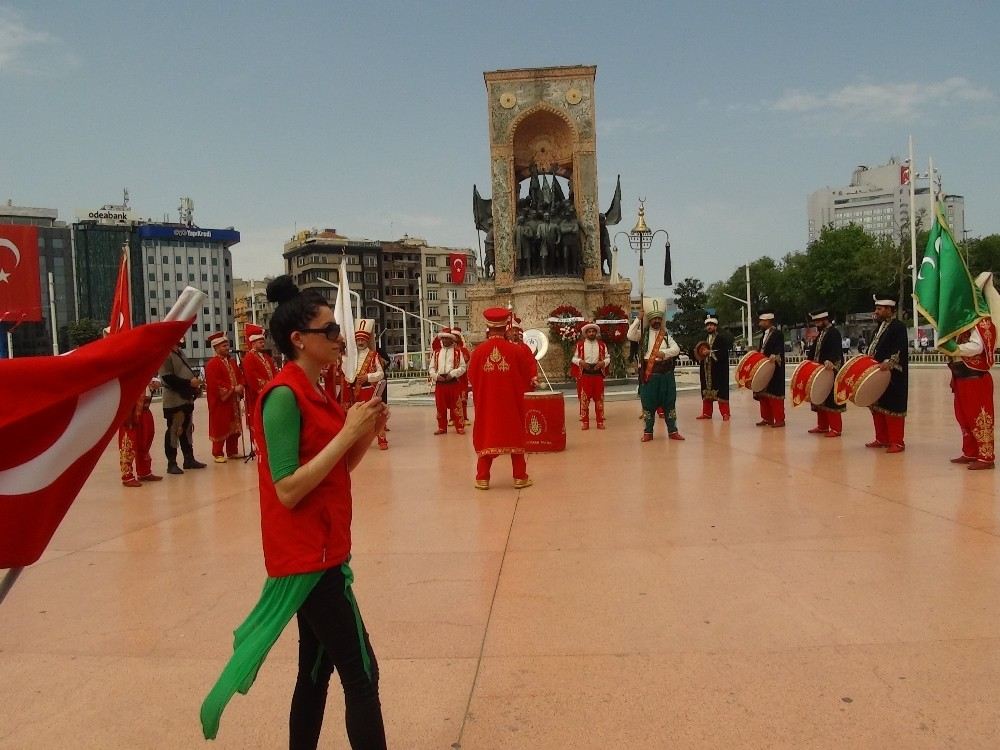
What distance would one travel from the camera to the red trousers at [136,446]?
28.4ft

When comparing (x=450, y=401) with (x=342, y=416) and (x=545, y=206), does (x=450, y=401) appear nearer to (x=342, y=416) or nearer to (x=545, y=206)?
(x=342, y=416)

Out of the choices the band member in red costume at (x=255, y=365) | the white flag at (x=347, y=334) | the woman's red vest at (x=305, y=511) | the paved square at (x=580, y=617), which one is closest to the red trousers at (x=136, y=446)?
the paved square at (x=580, y=617)

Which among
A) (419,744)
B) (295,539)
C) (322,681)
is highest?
(295,539)

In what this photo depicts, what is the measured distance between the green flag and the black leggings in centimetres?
719

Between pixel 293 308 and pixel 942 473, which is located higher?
pixel 293 308

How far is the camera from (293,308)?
2.54m

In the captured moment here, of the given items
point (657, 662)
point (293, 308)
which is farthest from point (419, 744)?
point (293, 308)

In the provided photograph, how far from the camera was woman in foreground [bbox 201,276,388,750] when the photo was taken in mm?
2373

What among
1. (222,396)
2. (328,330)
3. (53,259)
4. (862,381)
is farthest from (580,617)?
(53,259)

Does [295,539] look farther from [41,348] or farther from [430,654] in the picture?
[41,348]

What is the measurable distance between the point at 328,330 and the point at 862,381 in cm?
793

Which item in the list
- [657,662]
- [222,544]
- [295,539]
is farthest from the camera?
[222,544]

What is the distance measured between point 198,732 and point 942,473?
7008 mm

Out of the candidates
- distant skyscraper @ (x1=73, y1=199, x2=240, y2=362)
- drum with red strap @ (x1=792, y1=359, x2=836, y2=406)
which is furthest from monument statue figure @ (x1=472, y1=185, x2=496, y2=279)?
distant skyscraper @ (x1=73, y1=199, x2=240, y2=362)
